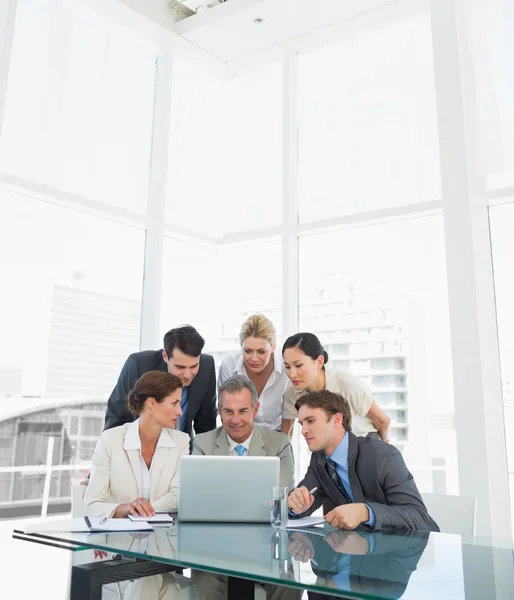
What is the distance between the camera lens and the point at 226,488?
2.10 m

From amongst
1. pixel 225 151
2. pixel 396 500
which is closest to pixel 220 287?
pixel 225 151

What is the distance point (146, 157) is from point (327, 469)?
2.99 metres

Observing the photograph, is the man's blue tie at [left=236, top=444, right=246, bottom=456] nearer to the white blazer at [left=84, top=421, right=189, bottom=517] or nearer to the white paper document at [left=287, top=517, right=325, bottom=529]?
the white blazer at [left=84, top=421, right=189, bottom=517]

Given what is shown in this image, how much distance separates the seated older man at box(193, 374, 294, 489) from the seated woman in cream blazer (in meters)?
0.14

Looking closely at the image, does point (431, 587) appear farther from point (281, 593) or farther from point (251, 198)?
point (251, 198)

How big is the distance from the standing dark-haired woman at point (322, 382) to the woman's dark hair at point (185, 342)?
420mm

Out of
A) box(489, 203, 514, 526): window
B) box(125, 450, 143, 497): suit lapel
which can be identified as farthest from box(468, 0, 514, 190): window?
box(125, 450, 143, 497): suit lapel

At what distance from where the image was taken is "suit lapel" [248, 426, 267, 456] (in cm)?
273

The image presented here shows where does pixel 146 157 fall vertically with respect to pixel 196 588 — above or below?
above

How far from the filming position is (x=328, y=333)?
170 inches

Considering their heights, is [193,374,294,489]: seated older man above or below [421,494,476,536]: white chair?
above

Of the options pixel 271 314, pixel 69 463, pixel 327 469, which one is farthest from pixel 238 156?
pixel 327 469

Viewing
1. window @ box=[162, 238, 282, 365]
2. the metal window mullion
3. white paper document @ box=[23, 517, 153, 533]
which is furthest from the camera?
window @ box=[162, 238, 282, 365]

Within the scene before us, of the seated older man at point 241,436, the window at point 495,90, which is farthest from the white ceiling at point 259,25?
the seated older man at point 241,436
